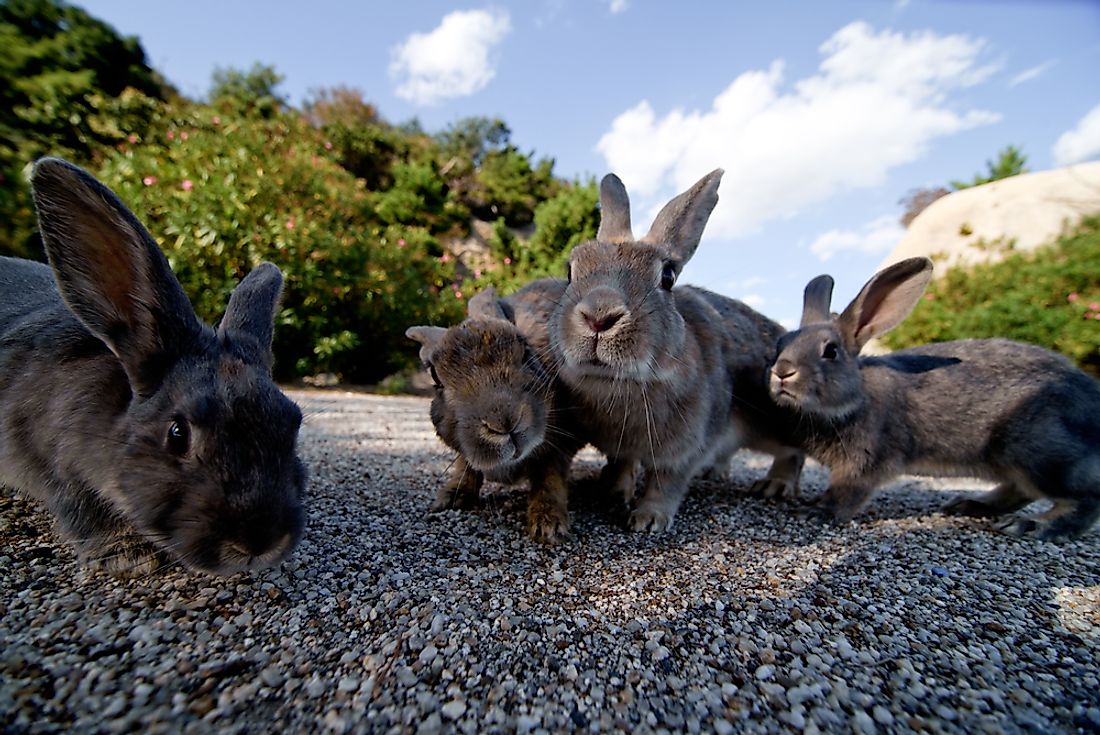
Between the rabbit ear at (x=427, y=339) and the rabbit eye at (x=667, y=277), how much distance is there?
1327 millimetres

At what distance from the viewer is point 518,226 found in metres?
24.9

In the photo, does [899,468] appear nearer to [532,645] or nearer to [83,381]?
[532,645]

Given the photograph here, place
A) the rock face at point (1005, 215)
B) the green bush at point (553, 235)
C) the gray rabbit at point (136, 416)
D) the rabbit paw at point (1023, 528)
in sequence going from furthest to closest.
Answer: the green bush at point (553, 235)
the rock face at point (1005, 215)
the rabbit paw at point (1023, 528)
the gray rabbit at point (136, 416)

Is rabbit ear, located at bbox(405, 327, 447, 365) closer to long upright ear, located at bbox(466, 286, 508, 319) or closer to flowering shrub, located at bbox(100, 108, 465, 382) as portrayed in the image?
long upright ear, located at bbox(466, 286, 508, 319)

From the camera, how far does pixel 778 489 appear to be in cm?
401

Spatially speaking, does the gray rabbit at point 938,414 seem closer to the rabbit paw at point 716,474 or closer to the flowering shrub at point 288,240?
the rabbit paw at point 716,474

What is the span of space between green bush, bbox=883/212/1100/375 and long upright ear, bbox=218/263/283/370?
9635 mm

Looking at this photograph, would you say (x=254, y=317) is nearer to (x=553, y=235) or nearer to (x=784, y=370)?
(x=784, y=370)

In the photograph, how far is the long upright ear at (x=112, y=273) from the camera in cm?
171

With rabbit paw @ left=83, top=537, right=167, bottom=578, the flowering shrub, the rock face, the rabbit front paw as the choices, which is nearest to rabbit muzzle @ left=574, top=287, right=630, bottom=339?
the rabbit front paw

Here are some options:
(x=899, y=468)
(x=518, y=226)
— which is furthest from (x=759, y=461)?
(x=518, y=226)

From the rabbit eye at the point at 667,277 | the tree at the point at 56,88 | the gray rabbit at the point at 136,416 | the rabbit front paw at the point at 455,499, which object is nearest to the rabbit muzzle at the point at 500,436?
the rabbit front paw at the point at 455,499

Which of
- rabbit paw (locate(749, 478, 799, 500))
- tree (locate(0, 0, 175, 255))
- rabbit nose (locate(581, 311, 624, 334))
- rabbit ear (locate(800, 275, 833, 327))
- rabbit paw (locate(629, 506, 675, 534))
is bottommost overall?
rabbit paw (locate(749, 478, 799, 500))

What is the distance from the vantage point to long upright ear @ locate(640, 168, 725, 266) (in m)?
3.16
